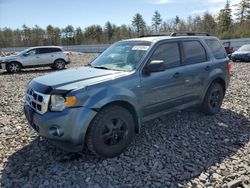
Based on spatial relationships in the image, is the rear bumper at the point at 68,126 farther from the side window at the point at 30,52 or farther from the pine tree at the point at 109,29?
the pine tree at the point at 109,29

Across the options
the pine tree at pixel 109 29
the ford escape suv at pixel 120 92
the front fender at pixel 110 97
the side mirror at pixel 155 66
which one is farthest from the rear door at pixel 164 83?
the pine tree at pixel 109 29

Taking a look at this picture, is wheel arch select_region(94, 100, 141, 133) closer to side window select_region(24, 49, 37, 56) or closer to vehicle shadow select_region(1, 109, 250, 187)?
vehicle shadow select_region(1, 109, 250, 187)

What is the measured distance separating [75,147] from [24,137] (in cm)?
176

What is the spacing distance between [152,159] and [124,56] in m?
1.90

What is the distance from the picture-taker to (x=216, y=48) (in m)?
6.18

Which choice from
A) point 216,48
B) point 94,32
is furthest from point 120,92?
point 94,32

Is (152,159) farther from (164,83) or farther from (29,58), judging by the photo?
(29,58)

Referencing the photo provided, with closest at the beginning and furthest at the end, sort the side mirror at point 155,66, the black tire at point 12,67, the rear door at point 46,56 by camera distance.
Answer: the side mirror at point 155,66 → the black tire at point 12,67 → the rear door at point 46,56

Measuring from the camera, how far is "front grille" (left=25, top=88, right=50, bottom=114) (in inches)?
151

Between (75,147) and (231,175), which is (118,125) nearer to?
(75,147)

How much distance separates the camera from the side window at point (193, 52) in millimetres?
5340

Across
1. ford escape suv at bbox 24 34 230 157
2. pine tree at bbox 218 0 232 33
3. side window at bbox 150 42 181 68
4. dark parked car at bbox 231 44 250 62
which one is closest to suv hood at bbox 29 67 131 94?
ford escape suv at bbox 24 34 230 157

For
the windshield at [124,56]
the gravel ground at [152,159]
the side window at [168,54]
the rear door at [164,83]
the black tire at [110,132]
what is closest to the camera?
the gravel ground at [152,159]

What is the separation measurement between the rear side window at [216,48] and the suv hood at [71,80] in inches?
102
